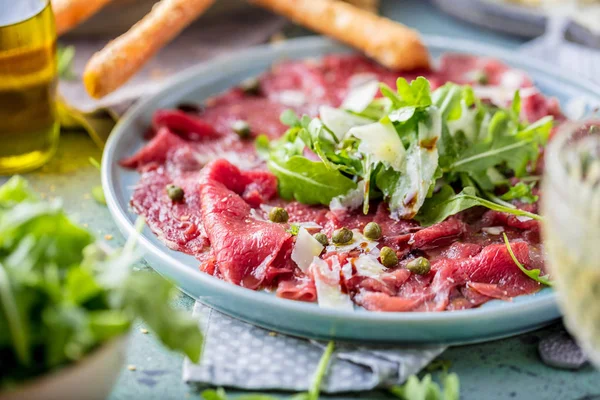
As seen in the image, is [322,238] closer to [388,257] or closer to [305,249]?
[305,249]

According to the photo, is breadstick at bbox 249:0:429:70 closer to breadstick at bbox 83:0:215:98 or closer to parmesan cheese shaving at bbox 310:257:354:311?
breadstick at bbox 83:0:215:98

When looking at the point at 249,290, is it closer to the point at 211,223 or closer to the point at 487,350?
the point at 211,223

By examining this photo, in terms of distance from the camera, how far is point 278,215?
9.37 ft

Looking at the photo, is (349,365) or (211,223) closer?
(349,365)

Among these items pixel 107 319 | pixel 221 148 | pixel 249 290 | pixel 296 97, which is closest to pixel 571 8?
pixel 296 97

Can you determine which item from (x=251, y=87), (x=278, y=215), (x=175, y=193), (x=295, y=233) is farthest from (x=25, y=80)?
(x=295, y=233)

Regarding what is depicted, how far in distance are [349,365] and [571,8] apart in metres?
2.92

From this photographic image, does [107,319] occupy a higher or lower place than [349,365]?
higher

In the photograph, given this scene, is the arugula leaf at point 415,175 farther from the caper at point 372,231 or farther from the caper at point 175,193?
the caper at point 175,193

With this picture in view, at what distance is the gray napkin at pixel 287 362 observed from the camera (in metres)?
2.26

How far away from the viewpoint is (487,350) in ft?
8.00

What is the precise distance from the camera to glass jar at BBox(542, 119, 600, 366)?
6.00 ft

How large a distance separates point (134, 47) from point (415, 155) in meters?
1.43

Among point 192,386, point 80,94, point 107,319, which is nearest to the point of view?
point 107,319
